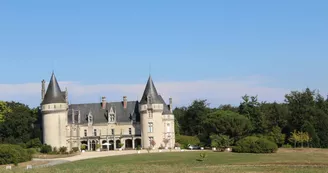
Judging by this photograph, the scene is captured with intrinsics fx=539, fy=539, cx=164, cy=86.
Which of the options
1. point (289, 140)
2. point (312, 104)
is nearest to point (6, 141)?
point (289, 140)

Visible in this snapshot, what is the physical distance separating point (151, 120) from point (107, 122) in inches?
280

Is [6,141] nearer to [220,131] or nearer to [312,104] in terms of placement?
[220,131]

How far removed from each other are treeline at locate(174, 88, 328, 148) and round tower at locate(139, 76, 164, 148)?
6.77 metres

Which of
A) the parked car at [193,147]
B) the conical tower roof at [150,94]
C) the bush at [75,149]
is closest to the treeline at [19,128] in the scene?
the bush at [75,149]

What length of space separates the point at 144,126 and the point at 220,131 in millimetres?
9954

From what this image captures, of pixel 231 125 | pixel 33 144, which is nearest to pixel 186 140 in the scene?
pixel 231 125

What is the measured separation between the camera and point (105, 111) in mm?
74562

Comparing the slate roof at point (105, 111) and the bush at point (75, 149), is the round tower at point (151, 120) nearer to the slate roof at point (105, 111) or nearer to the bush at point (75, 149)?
the slate roof at point (105, 111)

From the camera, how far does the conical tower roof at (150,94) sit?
69.9 m

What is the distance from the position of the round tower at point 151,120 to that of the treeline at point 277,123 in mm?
6771

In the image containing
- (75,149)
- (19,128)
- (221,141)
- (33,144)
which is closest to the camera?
(221,141)

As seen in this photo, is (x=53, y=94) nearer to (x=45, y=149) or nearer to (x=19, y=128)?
(x=19, y=128)

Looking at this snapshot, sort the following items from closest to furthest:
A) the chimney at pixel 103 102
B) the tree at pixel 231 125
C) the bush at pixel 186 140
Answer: the tree at pixel 231 125 < the chimney at pixel 103 102 < the bush at pixel 186 140

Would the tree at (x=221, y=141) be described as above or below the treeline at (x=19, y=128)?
below
